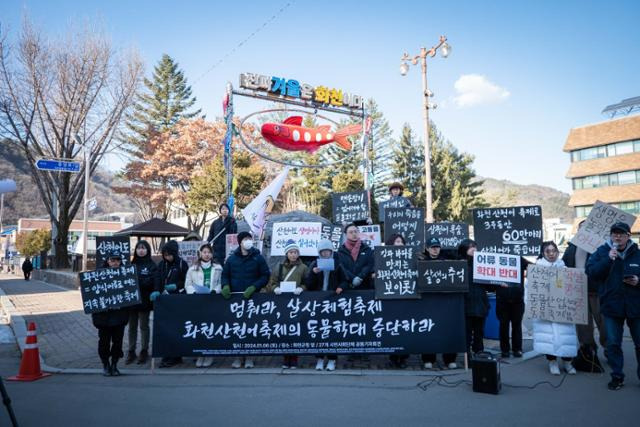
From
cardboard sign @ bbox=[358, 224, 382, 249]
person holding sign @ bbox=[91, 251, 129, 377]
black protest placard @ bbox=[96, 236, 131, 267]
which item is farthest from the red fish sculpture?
person holding sign @ bbox=[91, 251, 129, 377]

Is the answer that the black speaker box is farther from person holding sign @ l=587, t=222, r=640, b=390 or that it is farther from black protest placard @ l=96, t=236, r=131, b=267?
black protest placard @ l=96, t=236, r=131, b=267

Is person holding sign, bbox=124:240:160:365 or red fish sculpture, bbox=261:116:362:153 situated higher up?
red fish sculpture, bbox=261:116:362:153

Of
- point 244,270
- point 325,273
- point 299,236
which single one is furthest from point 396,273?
point 299,236

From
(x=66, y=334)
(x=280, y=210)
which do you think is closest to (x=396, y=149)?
(x=280, y=210)

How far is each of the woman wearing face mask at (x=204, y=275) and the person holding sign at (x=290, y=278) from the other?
91cm

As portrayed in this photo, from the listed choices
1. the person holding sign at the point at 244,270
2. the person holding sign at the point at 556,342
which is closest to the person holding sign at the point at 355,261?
the person holding sign at the point at 244,270

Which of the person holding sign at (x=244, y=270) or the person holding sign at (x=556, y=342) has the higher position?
the person holding sign at (x=244, y=270)

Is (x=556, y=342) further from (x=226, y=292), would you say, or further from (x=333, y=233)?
(x=226, y=292)

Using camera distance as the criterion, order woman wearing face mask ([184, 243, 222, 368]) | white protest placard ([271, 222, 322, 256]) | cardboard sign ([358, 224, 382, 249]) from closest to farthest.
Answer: woman wearing face mask ([184, 243, 222, 368]), cardboard sign ([358, 224, 382, 249]), white protest placard ([271, 222, 322, 256])

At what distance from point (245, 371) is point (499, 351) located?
170 inches

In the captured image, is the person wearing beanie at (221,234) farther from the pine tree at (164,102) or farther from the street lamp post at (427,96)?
the pine tree at (164,102)

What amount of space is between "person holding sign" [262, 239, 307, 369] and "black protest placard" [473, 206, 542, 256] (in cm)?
316

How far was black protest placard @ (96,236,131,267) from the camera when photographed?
704 centimetres

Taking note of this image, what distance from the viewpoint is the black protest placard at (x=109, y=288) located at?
6422 mm
